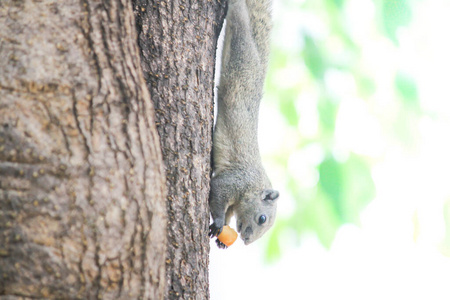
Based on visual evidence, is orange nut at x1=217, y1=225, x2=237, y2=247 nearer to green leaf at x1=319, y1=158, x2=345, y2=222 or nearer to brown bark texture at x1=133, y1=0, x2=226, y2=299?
green leaf at x1=319, y1=158, x2=345, y2=222

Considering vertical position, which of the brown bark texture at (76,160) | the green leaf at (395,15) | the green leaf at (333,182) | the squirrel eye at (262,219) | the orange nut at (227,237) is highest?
the green leaf at (395,15)

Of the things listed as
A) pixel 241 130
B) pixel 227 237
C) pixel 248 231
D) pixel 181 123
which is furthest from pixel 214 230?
pixel 181 123

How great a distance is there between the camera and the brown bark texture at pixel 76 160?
959mm

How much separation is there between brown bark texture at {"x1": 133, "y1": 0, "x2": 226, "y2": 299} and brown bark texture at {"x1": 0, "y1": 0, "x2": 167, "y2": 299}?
1.26 feet

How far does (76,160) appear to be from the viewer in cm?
99

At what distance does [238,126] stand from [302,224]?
0.69 meters

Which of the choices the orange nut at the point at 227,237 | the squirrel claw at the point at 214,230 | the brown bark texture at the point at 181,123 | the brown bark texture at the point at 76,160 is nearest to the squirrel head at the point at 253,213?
the orange nut at the point at 227,237

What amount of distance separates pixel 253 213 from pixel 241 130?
0.42m

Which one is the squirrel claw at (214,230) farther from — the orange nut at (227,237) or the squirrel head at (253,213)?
the squirrel head at (253,213)

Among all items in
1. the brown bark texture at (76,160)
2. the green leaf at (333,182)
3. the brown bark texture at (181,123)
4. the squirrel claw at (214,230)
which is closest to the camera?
the brown bark texture at (76,160)

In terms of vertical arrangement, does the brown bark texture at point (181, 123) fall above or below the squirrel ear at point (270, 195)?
below

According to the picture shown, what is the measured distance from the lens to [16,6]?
1.06 metres

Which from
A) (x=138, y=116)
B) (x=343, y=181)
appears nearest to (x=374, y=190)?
(x=343, y=181)

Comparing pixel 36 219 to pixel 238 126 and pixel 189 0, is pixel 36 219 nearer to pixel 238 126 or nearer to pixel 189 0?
pixel 189 0
